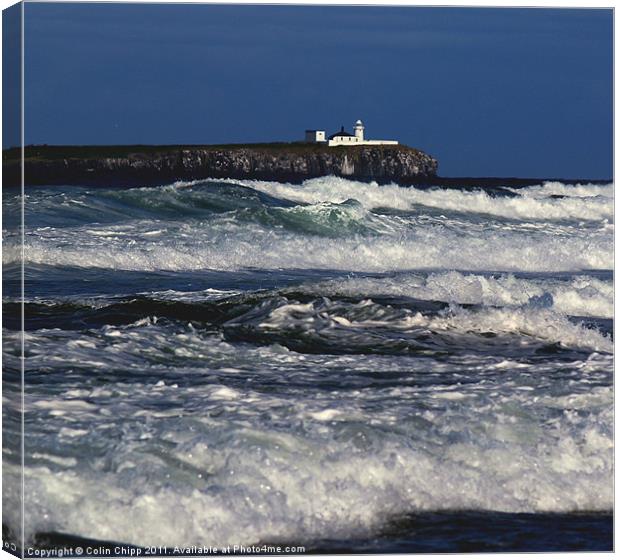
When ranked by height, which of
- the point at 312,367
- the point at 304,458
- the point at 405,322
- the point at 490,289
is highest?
the point at 490,289

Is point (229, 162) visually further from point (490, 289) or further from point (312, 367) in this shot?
point (490, 289)

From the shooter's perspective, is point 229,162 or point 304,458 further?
point 229,162

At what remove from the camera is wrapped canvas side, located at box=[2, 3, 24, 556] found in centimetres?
667

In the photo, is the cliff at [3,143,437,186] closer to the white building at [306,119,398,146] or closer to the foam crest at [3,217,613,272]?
the white building at [306,119,398,146]

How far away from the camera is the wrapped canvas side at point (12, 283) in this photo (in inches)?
263

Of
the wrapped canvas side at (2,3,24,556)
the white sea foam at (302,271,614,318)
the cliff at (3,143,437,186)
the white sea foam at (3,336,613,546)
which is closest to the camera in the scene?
the white sea foam at (3,336,613,546)

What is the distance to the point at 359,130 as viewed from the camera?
308 inches

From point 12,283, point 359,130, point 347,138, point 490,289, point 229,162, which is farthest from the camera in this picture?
point 490,289

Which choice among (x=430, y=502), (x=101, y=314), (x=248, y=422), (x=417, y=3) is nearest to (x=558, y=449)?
(x=430, y=502)

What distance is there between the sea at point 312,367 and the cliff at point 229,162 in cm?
25

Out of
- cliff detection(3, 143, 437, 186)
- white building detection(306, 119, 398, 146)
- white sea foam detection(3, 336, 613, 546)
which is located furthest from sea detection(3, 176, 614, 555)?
white building detection(306, 119, 398, 146)

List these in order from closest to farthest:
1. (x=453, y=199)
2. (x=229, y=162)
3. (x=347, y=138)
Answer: (x=347, y=138)
(x=229, y=162)
(x=453, y=199)

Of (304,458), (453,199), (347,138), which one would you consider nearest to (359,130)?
(347,138)

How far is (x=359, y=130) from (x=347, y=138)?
0.19 metres
